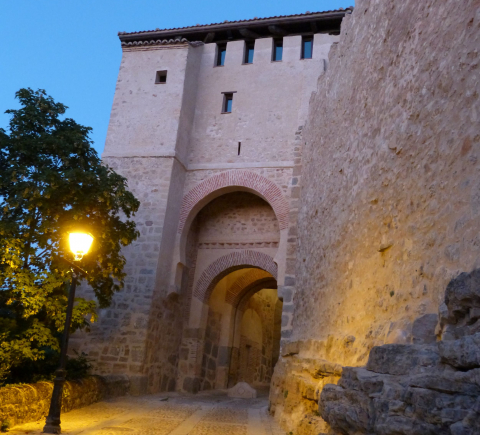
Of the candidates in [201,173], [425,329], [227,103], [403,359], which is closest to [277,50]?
[227,103]

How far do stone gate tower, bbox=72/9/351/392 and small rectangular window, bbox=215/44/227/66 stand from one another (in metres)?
0.04

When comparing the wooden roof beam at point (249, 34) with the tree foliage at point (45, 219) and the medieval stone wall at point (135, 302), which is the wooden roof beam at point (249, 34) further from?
the tree foliage at point (45, 219)

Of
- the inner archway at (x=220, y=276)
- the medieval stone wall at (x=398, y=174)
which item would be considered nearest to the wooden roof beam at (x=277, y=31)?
the inner archway at (x=220, y=276)

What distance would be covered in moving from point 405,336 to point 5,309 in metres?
6.02

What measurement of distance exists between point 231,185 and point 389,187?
883 centimetres

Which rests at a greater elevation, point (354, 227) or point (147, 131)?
point (147, 131)

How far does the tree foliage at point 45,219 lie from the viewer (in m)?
6.86

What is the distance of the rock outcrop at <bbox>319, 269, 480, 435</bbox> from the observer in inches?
85.0

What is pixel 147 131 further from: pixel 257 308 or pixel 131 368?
pixel 257 308

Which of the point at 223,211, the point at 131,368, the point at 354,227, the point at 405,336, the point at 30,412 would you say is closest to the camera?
the point at 405,336

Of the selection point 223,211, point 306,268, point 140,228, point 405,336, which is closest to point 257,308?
point 223,211

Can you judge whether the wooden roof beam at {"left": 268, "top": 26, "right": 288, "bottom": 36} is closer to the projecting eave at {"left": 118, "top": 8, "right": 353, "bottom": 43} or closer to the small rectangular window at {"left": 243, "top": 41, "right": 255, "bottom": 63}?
the projecting eave at {"left": 118, "top": 8, "right": 353, "bottom": 43}

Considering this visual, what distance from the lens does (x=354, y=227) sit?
5.05m

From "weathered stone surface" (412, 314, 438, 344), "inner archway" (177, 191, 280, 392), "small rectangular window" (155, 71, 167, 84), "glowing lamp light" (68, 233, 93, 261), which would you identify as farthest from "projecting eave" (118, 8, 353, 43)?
"weathered stone surface" (412, 314, 438, 344)
